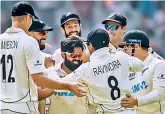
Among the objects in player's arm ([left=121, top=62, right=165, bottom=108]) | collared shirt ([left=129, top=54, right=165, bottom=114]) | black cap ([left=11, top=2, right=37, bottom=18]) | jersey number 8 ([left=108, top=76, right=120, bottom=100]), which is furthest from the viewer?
collared shirt ([left=129, top=54, right=165, bottom=114])

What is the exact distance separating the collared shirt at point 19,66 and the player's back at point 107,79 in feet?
2.18

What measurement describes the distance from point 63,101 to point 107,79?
698mm

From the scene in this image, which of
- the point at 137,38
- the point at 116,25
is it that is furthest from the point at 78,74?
the point at 116,25

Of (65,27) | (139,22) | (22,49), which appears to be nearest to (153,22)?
(139,22)

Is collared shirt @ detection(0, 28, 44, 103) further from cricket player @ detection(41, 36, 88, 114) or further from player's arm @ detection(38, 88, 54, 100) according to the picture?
cricket player @ detection(41, 36, 88, 114)

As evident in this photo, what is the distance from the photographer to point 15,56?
22.4 ft

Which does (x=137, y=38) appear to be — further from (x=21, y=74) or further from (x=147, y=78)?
(x=21, y=74)

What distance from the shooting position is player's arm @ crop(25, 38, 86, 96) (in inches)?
266

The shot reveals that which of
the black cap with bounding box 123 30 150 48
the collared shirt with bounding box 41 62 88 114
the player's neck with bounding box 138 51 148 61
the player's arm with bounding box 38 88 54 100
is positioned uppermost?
the black cap with bounding box 123 30 150 48

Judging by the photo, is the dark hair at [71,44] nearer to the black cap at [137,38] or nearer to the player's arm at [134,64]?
the player's arm at [134,64]

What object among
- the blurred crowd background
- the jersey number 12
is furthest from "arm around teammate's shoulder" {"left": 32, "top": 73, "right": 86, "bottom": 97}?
the blurred crowd background

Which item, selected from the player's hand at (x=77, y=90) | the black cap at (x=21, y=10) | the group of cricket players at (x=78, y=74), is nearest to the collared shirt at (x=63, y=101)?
the group of cricket players at (x=78, y=74)

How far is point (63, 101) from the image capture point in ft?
24.8

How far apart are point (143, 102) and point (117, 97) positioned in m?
0.51
